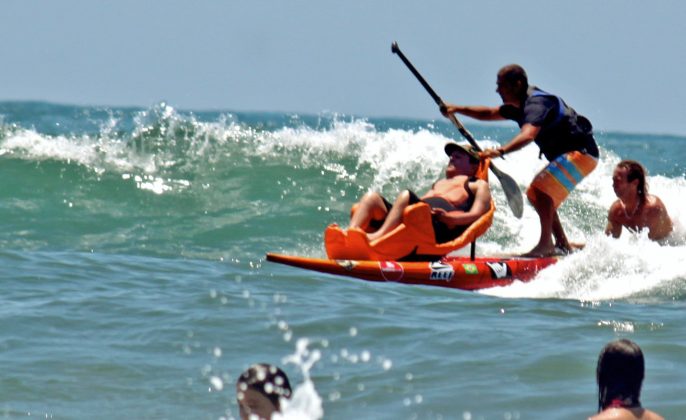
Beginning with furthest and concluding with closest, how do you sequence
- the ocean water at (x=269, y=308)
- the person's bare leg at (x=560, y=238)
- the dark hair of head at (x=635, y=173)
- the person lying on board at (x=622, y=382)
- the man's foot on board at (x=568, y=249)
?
1. the person's bare leg at (x=560, y=238)
2. the man's foot on board at (x=568, y=249)
3. the dark hair of head at (x=635, y=173)
4. the ocean water at (x=269, y=308)
5. the person lying on board at (x=622, y=382)

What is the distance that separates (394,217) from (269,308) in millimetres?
1724

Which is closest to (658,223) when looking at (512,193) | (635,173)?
(635,173)

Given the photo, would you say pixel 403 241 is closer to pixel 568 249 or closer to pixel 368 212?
pixel 368 212

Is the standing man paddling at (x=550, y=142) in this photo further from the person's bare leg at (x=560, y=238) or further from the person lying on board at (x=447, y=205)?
the person lying on board at (x=447, y=205)

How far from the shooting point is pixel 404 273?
353 inches

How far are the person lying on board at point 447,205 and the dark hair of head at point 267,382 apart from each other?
485cm

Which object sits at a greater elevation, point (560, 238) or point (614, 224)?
point (614, 224)

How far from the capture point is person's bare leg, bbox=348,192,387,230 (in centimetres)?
944

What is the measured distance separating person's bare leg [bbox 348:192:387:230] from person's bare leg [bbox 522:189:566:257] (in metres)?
1.32

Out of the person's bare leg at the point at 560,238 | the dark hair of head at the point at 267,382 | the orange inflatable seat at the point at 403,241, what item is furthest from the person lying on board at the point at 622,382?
the person's bare leg at the point at 560,238

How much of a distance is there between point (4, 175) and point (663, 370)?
375 inches

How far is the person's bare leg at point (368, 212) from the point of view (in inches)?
372

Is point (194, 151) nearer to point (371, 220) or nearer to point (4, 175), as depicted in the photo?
point (4, 175)

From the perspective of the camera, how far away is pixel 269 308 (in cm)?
788
